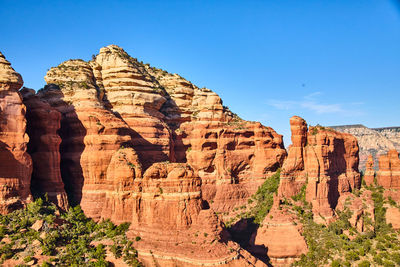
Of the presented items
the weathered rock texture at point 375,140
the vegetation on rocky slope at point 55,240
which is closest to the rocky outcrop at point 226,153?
the vegetation on rocky slope at point 55,240

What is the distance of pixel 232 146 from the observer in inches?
3150

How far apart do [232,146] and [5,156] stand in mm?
43056

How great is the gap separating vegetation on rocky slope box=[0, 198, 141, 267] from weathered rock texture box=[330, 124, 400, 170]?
461ft

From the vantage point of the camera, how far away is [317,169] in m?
68.4

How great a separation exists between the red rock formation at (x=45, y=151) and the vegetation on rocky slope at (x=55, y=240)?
3.01 m

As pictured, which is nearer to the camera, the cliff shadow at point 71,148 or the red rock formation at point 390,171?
the cliff shadow at point 71,148

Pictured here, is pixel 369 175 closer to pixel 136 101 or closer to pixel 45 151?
pixel 136 101

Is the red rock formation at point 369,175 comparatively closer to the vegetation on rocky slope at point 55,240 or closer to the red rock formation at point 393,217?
the red rock formation at point 393,217

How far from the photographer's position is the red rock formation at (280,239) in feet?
196

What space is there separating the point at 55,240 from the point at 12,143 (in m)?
14.6

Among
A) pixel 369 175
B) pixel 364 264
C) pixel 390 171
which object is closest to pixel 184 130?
pixel 369 175

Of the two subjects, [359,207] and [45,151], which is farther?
[359,207]

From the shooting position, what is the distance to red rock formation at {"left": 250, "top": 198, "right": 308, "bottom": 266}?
59.8 m

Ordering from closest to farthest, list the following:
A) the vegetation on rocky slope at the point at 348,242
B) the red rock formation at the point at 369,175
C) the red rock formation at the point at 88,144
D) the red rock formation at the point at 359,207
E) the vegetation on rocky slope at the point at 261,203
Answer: the vegetation on rocky slope at the point at 348,242
the red rock formation at the point at 88,144
the red rock formation at the point at 359,207
the vegetation on rocky slope at the point at 261,203
the red rock formation at the point at 369,175
